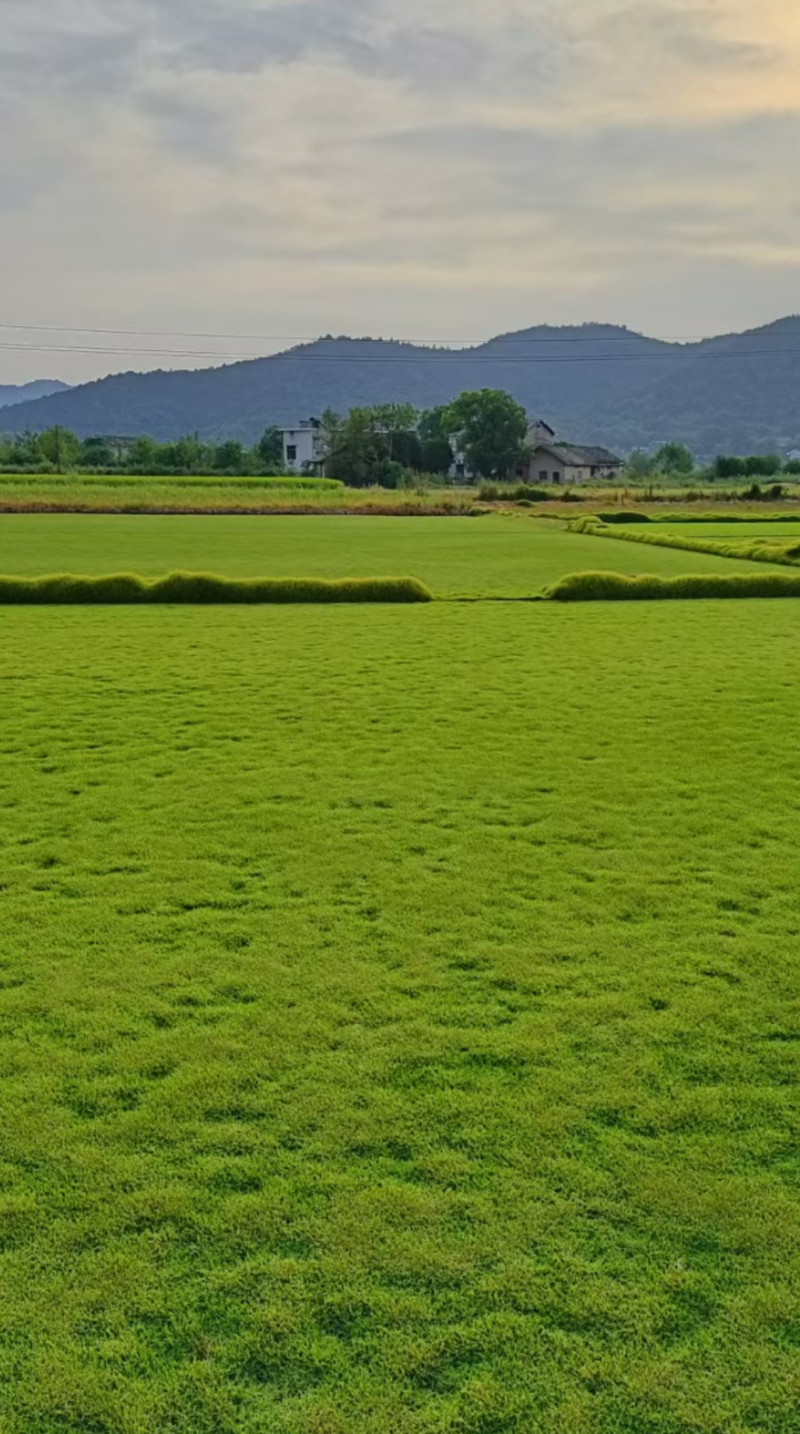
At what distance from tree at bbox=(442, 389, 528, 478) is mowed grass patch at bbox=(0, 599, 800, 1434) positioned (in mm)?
89154

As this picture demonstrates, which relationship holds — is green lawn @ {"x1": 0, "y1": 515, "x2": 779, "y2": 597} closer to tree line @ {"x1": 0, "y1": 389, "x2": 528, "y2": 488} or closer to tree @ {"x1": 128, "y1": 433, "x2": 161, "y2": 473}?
tree line @ {"x1": 0, "y1": 389, "x2": 528, "y2": 488}

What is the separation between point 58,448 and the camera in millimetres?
86750

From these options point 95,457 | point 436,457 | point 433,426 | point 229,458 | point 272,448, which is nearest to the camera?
point 229,458

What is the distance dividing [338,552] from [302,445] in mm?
79037

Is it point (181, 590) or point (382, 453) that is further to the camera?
point (382, 453)

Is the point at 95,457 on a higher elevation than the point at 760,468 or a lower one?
higher

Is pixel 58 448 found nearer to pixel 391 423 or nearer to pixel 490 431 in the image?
pixel 391 423

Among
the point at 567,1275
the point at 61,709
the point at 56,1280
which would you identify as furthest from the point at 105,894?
the point at 61,709

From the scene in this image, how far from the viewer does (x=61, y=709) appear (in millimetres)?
9969

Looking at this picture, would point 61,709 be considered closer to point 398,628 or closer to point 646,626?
point 398,628

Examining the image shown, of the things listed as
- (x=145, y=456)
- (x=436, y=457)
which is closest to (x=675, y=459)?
(x=436, y=457)

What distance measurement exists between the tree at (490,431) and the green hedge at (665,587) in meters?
75.6

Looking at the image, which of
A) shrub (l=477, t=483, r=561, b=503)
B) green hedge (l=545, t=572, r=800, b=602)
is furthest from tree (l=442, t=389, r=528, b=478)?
green hedge (l=545, t=572, r=800, b=602)

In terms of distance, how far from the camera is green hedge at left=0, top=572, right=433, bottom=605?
18516 millimetres
